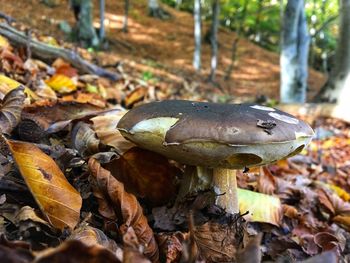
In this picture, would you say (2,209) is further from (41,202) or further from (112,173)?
(112,173)

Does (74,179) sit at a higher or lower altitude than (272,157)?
lower

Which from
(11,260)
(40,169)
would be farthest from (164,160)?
(11,260)

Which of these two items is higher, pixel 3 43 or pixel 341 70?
pixel 3 43

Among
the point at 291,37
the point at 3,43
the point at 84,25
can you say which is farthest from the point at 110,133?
the point at 84,25

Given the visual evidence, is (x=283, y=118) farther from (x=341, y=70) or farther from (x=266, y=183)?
(x=341, y=70)

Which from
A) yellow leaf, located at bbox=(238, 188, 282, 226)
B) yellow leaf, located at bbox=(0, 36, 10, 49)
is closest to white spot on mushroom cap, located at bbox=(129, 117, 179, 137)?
yellow leaf, located at bbox=(238, 188, 282, 226)

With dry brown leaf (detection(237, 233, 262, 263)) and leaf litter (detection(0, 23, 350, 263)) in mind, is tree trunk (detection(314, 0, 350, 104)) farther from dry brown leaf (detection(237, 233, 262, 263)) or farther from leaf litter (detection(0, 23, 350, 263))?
dry brown leaf (detection(237, 233, 262, 263))

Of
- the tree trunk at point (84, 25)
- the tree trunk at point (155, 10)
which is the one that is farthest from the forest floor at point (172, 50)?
the tree trunk at point (84, 25)
